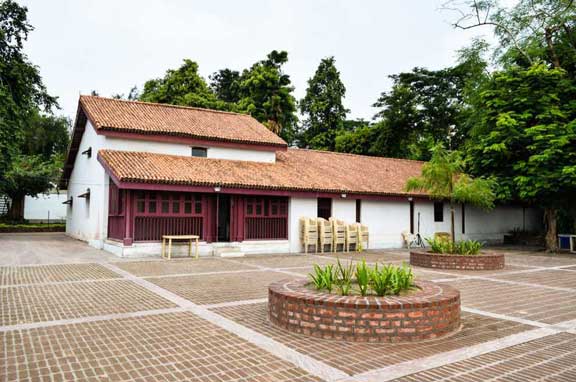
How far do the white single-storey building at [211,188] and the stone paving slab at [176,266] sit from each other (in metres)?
1.87

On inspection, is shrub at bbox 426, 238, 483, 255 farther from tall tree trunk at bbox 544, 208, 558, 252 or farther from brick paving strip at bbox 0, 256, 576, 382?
tall tree trunk at bbox 544, 208, 558, 252

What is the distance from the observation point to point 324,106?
39.3 meters

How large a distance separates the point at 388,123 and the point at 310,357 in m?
31.6

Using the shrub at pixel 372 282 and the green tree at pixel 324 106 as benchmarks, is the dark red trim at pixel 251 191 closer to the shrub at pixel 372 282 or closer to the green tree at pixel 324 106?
the shrub at pixel 372 282

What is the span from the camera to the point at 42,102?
2711 centimetres

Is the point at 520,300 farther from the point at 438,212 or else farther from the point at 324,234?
the point at 438,212

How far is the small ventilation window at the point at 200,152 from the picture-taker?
61.4 feet

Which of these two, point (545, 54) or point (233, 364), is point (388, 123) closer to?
point (545, 54)

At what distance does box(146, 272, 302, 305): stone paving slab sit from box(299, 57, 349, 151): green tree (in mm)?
29057

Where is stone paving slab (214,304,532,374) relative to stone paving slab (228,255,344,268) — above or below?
below

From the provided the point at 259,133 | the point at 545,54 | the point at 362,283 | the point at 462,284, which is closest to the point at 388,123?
the point at 545,54

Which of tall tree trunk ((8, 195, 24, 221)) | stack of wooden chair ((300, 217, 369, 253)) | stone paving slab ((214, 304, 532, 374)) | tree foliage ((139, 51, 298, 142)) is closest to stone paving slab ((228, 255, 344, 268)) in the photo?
stack of wooden chair ((300, 217, 369, 253))

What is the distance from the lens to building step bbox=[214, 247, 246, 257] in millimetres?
16266

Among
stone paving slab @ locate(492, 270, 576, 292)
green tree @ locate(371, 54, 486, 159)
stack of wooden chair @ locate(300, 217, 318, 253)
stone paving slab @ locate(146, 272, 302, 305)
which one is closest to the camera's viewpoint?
stone paving slab @ locate(146, 272, 302, 305)
